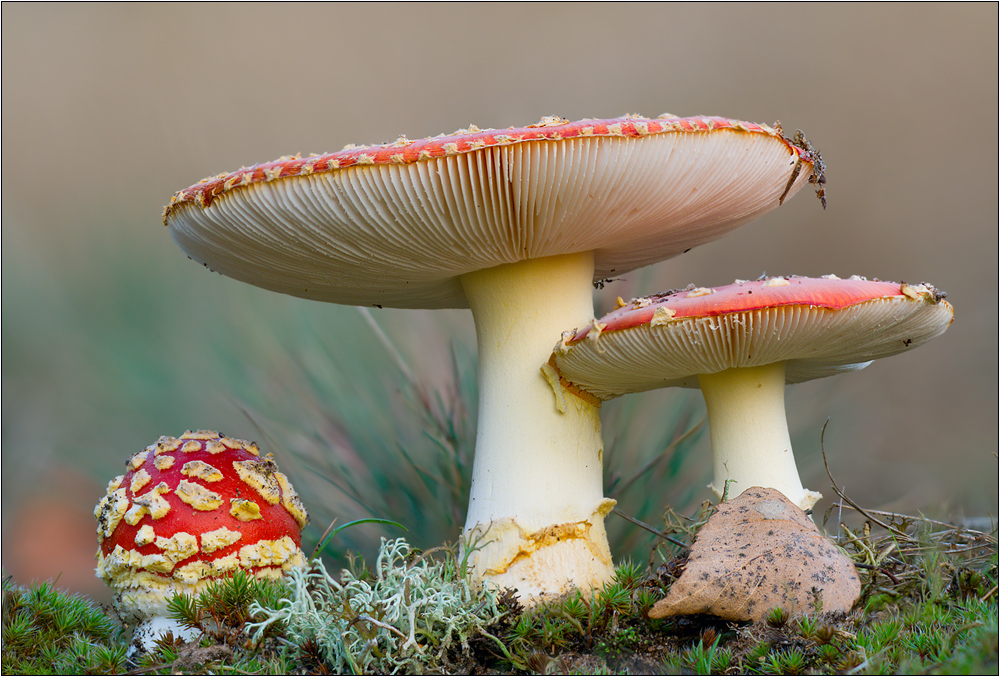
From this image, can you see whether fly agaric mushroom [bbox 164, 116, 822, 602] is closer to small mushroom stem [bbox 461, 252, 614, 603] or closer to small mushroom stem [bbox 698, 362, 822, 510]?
small mushroom stem [bbox 461, 252, 614, 603]

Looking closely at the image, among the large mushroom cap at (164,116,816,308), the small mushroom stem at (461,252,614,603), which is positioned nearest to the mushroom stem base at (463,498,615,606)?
the small mushroom stem at (461,252,614,603)

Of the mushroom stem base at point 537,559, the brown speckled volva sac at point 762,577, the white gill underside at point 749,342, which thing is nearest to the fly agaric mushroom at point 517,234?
the mushroom stem base at point 537,559

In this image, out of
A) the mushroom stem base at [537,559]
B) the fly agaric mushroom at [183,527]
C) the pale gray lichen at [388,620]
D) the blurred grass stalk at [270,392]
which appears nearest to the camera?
the pale gray lichen at [388,620]

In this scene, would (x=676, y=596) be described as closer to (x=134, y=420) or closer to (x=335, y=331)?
(x=335, y=331)

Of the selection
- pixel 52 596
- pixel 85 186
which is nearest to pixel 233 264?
pixel 52 596

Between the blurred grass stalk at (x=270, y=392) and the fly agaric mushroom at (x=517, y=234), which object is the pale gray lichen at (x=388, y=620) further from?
the blurred grass stalk at (x=270, y=392)

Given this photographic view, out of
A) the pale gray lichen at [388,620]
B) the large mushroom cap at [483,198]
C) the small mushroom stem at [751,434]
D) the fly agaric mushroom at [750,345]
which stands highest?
the large mushroom cap at [483,198]

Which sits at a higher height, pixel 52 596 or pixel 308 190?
pixel 308 190
